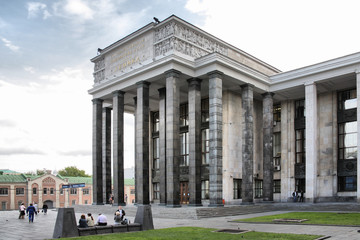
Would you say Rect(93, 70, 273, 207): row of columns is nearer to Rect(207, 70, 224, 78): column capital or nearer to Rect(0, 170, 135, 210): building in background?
Rect(207, 70, 224, 78): column capital

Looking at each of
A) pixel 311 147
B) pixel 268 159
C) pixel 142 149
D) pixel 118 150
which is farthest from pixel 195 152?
pixel 311 147

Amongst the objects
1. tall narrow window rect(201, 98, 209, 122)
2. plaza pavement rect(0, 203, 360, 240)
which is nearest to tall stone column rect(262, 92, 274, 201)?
plaza pavement rect(0, 203, 360, 240)

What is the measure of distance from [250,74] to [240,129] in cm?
699

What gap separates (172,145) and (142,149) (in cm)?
406

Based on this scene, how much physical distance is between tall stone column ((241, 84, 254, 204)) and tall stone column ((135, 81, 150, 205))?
32.2ft

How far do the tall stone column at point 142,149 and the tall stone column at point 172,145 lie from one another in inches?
120

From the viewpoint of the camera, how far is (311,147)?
127ft

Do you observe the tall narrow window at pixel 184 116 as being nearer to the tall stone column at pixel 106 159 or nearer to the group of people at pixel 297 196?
the tall stone column at pixel 106 159

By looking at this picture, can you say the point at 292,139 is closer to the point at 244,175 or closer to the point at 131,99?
the point at 244,175

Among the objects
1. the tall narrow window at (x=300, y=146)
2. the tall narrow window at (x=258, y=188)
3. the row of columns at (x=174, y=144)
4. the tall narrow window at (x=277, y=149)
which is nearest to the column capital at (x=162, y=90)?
the row of columns at (x=174, y=144)

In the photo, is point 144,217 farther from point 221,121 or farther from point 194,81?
point 194,81

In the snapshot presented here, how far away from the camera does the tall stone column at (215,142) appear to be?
35.1m

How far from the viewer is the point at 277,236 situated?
17.9 meters

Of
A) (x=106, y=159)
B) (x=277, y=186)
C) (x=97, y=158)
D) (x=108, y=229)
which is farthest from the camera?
(x=106, y=159)
